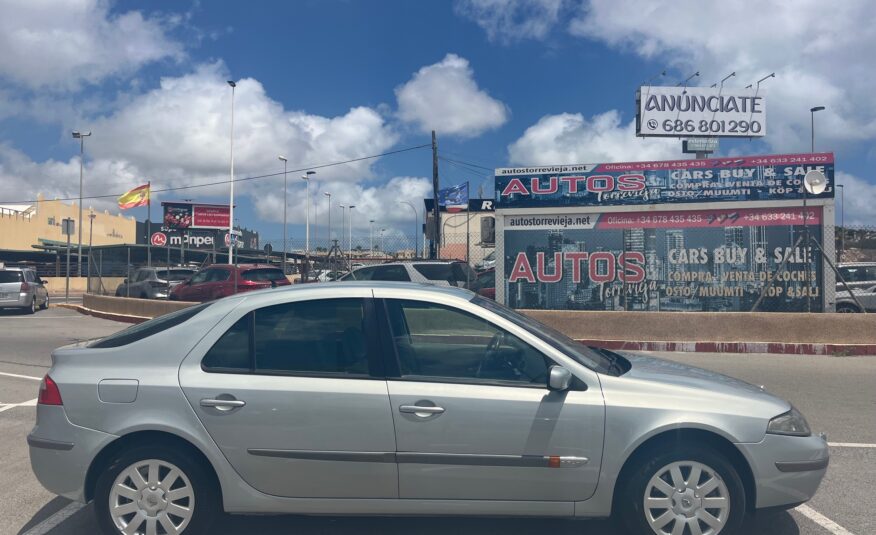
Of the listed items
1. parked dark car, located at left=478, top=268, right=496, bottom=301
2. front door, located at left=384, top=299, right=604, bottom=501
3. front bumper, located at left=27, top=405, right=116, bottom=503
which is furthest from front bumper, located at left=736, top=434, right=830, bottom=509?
parked dark car, located at left=478, top=268, right=496, bottom=301

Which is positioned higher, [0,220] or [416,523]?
[0,220]

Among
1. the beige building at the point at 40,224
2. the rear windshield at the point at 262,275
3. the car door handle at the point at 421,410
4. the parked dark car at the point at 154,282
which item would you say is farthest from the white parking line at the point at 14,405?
the beige building at the point at 40,224

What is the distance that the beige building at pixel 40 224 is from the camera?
55.0 meters

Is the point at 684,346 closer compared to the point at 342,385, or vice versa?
the point at 342,385

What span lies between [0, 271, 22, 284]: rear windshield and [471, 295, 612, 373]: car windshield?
22.5 m

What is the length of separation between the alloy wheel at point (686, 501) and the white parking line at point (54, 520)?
361 centimetres

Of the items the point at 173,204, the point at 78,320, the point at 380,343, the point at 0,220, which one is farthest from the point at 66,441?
the point at 173,204

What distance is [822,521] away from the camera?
14.3 feet

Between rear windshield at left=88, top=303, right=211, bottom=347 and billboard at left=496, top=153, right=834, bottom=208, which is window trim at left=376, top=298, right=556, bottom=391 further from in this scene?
billboard at left=496, top=153, right=834, bottom=208

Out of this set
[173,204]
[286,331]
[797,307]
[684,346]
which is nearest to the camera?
[286,331]

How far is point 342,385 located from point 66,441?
1.59m

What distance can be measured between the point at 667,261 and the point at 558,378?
45.1 feet

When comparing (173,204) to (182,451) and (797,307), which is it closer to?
(797,307)

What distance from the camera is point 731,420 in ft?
12.5
